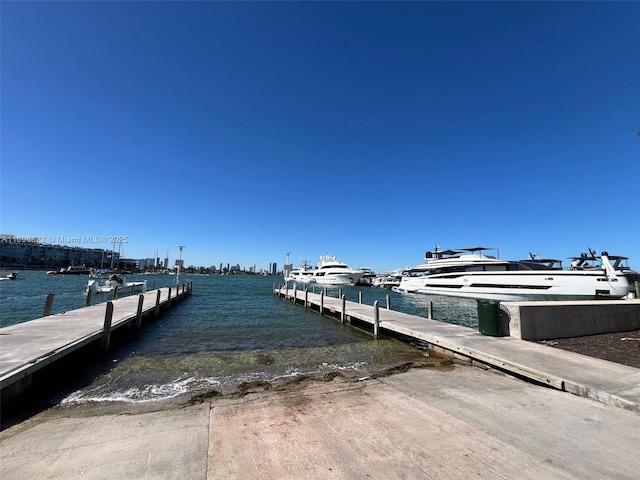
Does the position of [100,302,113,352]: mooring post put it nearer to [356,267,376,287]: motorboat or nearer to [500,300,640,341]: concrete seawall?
[500,300,640,341]: concrete seawall

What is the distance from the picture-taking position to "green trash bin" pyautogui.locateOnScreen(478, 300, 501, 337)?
9523 mm

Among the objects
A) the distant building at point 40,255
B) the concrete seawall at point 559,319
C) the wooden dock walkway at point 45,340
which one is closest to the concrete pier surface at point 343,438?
the wooden dock walkway at point 45,340

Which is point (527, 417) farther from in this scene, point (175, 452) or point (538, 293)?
point (538, 293)

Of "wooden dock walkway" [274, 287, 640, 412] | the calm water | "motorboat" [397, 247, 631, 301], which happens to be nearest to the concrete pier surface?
"wooden dock walkway" [274, 287, 640, 412]

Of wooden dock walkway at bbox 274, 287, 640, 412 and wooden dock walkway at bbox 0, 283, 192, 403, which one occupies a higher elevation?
wooden dock walkway at bbox 274, 287, 640, 412

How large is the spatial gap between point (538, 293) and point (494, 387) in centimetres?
2806

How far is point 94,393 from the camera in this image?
272 inches

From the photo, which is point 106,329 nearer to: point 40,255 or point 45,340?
point 45,340

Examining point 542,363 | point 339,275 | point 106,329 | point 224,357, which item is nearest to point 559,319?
point 542,363

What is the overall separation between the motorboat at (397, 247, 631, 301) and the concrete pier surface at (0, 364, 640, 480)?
79.6 feet

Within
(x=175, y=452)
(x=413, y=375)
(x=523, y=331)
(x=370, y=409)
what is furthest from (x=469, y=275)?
(x=175, y=452)

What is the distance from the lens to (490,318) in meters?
9.59

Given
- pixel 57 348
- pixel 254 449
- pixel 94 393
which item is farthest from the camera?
pixel 57 348

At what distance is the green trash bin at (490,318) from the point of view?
9523 mm
